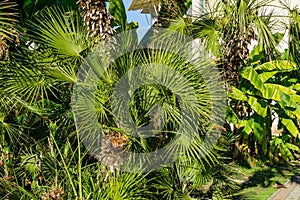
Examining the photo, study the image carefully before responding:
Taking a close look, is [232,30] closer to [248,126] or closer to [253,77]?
[253,77]

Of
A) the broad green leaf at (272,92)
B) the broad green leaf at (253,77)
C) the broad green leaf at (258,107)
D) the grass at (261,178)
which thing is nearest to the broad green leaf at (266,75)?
the broad green leaf at (272,92)

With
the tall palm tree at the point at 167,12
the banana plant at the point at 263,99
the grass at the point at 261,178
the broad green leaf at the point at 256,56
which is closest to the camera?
the tall palm tree at the point at 167,12

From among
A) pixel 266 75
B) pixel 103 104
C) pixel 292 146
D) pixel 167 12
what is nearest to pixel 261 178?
pixel 292 146

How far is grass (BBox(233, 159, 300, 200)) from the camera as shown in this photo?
7088 mm

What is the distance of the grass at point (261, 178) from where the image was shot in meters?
7.09

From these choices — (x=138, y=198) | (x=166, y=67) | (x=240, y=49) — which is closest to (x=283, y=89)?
(x=240, y=49)

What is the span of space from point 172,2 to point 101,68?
6.00ft

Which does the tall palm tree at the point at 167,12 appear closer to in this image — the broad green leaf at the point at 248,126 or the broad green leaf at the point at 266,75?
the broad green leaf at the point at 266,75

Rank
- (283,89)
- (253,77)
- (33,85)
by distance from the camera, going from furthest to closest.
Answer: (283,89) < (253,77) < (33,85)

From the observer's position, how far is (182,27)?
552cm

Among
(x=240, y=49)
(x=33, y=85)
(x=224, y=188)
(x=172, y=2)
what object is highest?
(x=172, y=2)

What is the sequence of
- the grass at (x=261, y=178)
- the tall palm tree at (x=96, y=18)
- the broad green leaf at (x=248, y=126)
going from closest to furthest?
the tall palm tree at (x=96, y=18), the grass at (x=261, y=178), the broad green leaf at (x=248, y=126)

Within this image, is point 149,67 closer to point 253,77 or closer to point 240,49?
point 240,49

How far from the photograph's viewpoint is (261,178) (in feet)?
27.8
